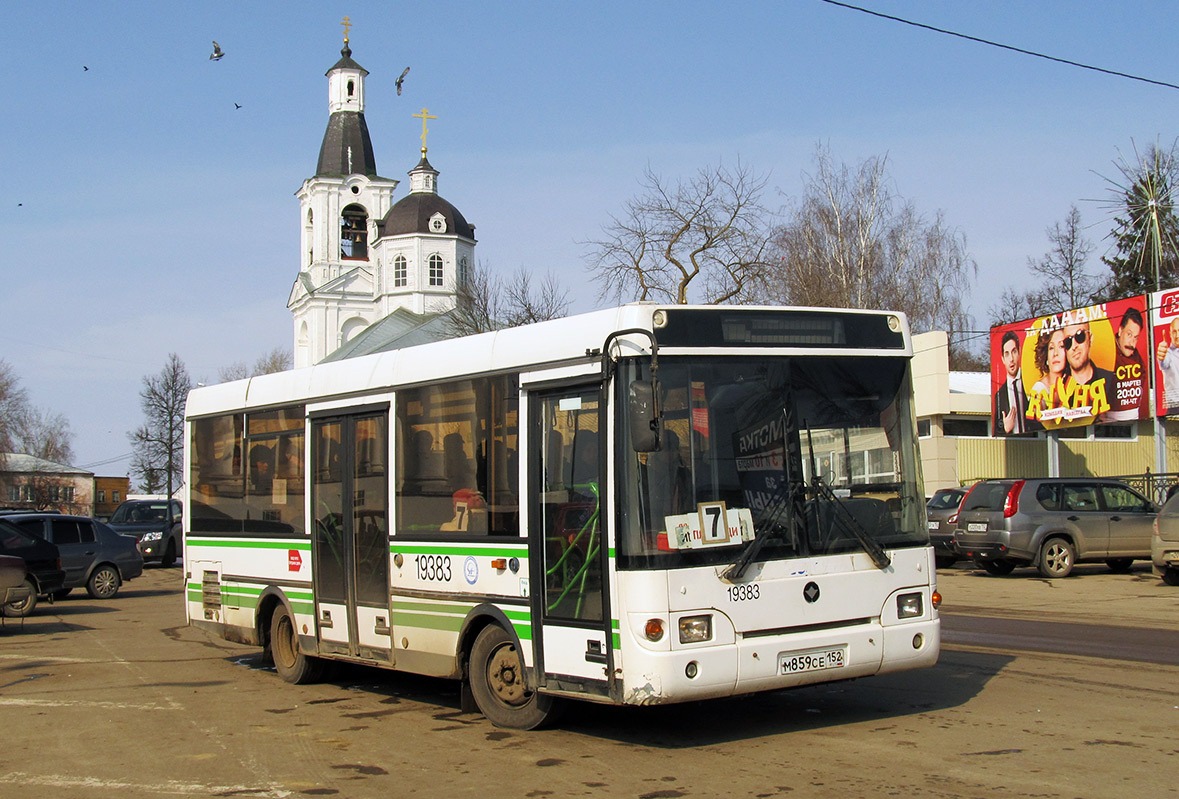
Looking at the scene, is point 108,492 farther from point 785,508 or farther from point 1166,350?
point 785,508

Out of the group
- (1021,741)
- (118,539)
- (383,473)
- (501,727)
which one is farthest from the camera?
(118,539)

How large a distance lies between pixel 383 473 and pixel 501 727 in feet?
8.12

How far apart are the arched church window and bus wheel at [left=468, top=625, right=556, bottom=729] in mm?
83700

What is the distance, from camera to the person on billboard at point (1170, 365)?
2897 centimetres

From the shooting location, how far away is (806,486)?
788cm

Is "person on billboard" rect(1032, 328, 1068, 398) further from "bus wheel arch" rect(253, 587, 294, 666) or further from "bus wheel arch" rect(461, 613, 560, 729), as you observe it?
"bus wheel arch" rect(461, 613, 560, 729)

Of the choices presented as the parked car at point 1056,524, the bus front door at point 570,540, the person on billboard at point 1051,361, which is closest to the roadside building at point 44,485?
the person on billboard at point 1051,361

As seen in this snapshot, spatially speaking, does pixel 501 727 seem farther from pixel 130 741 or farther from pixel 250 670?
pixel 250 670

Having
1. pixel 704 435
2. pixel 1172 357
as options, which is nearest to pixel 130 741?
pixel 704 435

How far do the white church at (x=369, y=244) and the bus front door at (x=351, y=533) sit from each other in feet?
242

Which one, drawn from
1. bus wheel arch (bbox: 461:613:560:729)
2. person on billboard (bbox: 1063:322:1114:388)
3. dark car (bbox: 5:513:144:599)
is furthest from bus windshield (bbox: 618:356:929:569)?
person on billboard (bbox: 1063:322:1114:388)

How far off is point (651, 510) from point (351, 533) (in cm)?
390

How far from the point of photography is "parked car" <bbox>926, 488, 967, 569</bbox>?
22.7m

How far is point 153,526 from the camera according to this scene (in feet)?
117
